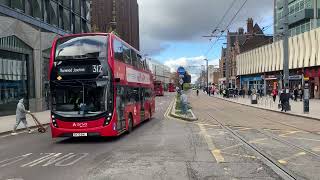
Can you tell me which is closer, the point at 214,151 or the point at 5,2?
the point at 214,151

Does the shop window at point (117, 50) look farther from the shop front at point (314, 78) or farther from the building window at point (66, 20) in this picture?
the shop front at point (314, 78)

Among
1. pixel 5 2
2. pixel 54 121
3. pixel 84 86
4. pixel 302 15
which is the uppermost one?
pixel 302 15

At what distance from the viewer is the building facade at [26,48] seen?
35219 millimetres

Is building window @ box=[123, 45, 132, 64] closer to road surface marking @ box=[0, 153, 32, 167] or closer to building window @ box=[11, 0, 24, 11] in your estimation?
road surface marking @ box=[0, 153, 32, 167]

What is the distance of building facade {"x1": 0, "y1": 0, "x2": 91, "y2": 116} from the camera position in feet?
116

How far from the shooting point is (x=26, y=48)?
39.8 m

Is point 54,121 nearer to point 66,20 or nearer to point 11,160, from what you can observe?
point 11,160

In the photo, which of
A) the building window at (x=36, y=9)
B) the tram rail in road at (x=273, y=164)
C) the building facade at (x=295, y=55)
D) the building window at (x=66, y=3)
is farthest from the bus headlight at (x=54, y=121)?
the building window at (x=66, y=3)

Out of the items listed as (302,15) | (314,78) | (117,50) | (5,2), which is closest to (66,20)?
(5,2)

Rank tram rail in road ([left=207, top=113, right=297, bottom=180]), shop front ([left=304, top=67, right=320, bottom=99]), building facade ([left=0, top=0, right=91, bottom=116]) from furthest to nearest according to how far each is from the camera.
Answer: shop front ([left=304, top=67, right=320, bottom=99])
building facade ([left=0, top=0, right=91, bottom=116])
tram rail in road ([left=207, top=113, right=297, bottom=180])

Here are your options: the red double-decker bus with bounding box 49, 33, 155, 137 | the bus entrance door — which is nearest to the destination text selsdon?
the red double-decker bus with bounding box 49, 33, 155, 137

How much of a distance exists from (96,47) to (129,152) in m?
4.45

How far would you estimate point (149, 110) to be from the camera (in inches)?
1070

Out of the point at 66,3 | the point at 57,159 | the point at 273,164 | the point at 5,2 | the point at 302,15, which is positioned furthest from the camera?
the point at 302,15
